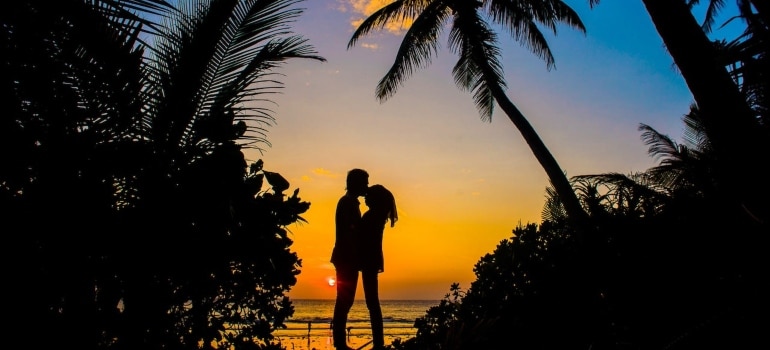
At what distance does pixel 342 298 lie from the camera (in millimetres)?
3762

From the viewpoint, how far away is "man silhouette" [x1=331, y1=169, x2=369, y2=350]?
12.4 feet

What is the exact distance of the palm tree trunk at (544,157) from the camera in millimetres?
6957

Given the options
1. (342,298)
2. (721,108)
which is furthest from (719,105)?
(342,298)

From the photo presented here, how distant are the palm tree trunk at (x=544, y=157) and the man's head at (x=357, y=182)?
11.3 ft

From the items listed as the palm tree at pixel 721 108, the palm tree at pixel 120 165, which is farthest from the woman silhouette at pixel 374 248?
the palm tree at pixel 721 108

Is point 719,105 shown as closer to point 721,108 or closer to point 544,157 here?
point 721,108

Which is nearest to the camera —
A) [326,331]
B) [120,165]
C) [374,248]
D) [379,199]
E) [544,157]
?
[120,165]

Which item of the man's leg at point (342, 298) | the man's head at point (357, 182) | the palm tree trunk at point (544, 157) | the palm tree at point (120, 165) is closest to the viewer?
the palm tree at point (120, 165)

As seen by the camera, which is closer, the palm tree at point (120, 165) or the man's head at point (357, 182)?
the palm tree at point (120, 165)

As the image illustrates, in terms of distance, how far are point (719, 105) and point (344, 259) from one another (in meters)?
2.87

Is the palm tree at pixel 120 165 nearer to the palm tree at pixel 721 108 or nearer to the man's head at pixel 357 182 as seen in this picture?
the man's head at pixel 357 182

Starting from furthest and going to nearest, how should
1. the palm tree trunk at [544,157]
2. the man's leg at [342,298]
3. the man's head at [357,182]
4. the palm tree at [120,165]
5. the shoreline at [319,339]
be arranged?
the shoreline at [319,339], the palm tree trunk at [544,157], the man's head at [357,182], the man's leg at [342,298], the palm tree at [120,165]

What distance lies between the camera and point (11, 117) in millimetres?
2369

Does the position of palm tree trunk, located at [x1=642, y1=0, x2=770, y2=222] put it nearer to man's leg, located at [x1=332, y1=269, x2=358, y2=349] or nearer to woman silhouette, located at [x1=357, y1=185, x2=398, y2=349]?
woman silhouette, located at [x1=357, y1=185, x2=398, y2=349]
